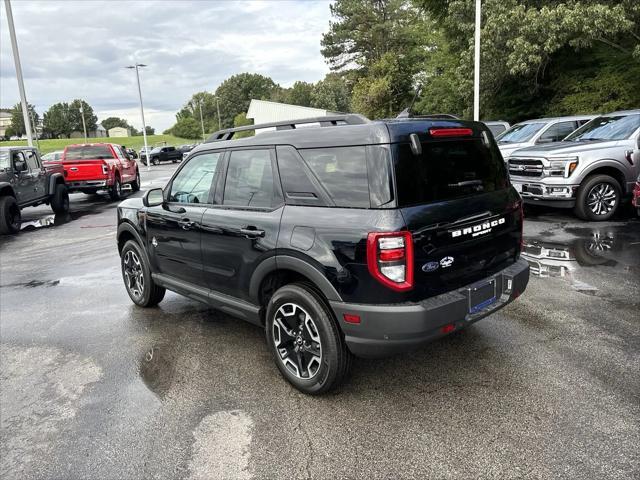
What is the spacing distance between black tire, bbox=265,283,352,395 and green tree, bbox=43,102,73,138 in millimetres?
133831

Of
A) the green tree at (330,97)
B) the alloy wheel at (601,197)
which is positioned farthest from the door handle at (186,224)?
the green tree at (330,97)

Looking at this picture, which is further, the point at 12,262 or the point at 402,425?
the point at 12,262

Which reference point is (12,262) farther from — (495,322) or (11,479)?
(495,322)

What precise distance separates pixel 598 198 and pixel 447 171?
7.02 m

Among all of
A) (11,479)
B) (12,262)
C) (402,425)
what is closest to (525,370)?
(402,425)

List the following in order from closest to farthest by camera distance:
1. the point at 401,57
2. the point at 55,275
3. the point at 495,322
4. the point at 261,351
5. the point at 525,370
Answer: the point at 525,370 → the point at 261,351 → the point at 495,322 → the point at 55,275 → the point at 401,57

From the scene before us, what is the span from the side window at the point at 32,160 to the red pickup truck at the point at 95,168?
9.21 ft

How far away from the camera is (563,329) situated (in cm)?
434

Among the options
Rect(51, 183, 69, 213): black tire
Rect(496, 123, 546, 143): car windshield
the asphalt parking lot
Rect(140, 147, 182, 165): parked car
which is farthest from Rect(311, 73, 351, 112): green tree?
the asphalt parking lot

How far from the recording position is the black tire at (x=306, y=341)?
3.21m

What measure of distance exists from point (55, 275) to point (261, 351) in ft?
15.6

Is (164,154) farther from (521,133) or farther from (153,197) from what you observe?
(153,197)

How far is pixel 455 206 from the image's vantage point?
3203 millimetres

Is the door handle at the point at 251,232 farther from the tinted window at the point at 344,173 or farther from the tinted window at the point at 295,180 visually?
the tinted window at the point at 344,173
